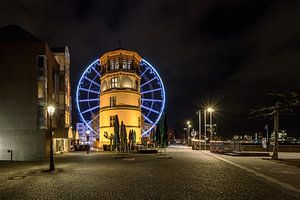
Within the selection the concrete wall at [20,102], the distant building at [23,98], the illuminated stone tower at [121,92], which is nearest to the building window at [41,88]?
the distant building at [23,98]

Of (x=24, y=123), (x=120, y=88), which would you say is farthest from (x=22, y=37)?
(x=120, y=88)

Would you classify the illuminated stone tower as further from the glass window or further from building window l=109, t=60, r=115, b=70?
the glass window

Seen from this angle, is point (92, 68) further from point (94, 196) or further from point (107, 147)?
point (94, 196)

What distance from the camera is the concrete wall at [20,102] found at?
123 ft

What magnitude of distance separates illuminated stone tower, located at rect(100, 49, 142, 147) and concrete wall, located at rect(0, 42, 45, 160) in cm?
2611

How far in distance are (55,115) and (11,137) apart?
11807 mm

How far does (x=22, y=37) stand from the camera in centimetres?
4044

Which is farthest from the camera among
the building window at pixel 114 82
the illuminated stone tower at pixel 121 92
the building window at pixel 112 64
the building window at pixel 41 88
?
the building window at pixel 112 64

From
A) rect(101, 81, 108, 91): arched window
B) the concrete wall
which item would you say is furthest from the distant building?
rect(101, 81, 108, 91): arched window

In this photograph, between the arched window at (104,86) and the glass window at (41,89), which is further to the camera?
the arched window at (104,86)

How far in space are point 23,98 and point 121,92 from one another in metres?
26.9

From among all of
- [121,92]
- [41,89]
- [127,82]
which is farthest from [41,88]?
[127,82]

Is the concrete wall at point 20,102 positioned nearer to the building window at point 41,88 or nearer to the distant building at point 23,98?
the distant building at point 23,98

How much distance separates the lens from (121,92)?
63.8 m
